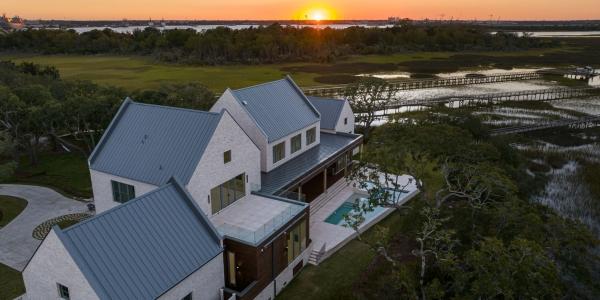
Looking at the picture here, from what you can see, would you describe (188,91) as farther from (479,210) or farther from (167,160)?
(479,210)

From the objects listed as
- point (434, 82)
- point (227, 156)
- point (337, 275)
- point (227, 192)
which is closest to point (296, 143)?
point (227, 156)

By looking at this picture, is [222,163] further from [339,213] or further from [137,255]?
[339,213]

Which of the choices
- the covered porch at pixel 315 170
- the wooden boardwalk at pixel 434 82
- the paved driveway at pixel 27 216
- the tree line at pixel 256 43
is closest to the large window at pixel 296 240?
the covered porch at pixel 315 170

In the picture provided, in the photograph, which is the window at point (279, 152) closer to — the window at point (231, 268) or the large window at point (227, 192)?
the large window at point (227, 192)

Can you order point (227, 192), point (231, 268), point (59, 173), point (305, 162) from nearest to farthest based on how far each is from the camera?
point (231, 268), point (227, 192), point (305, 162), point (59, 173)

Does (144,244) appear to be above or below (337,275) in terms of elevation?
above
